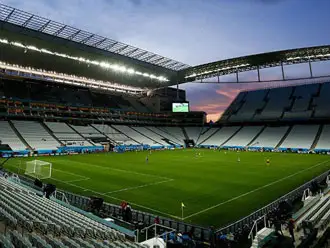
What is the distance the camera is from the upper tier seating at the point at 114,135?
60.8m

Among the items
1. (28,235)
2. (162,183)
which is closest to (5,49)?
(162,183)

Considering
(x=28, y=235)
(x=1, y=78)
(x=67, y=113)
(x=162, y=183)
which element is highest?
(x=1, y=78)

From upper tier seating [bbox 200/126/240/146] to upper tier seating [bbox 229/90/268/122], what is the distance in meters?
4.18

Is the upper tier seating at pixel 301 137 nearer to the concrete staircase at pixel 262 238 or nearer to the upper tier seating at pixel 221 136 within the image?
the upper tier seating at pixel 221 136

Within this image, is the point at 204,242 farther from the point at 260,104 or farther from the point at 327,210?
the point at 260,104

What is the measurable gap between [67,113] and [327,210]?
205 feet

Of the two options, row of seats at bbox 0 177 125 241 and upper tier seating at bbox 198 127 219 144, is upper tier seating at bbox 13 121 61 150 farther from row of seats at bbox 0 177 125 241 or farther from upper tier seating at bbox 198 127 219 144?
upper tier seating at bbox 198 127 219 144

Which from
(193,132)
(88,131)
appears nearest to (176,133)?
(193,132)

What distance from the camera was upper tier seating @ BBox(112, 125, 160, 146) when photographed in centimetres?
6440

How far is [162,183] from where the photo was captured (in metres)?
23.0

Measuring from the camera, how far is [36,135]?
164 feet

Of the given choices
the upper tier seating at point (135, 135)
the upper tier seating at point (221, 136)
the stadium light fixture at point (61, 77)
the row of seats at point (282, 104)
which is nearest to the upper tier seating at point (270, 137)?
the row of seats at point (282, 104)

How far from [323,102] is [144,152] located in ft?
170

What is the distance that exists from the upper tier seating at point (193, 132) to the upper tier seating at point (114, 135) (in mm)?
23911
